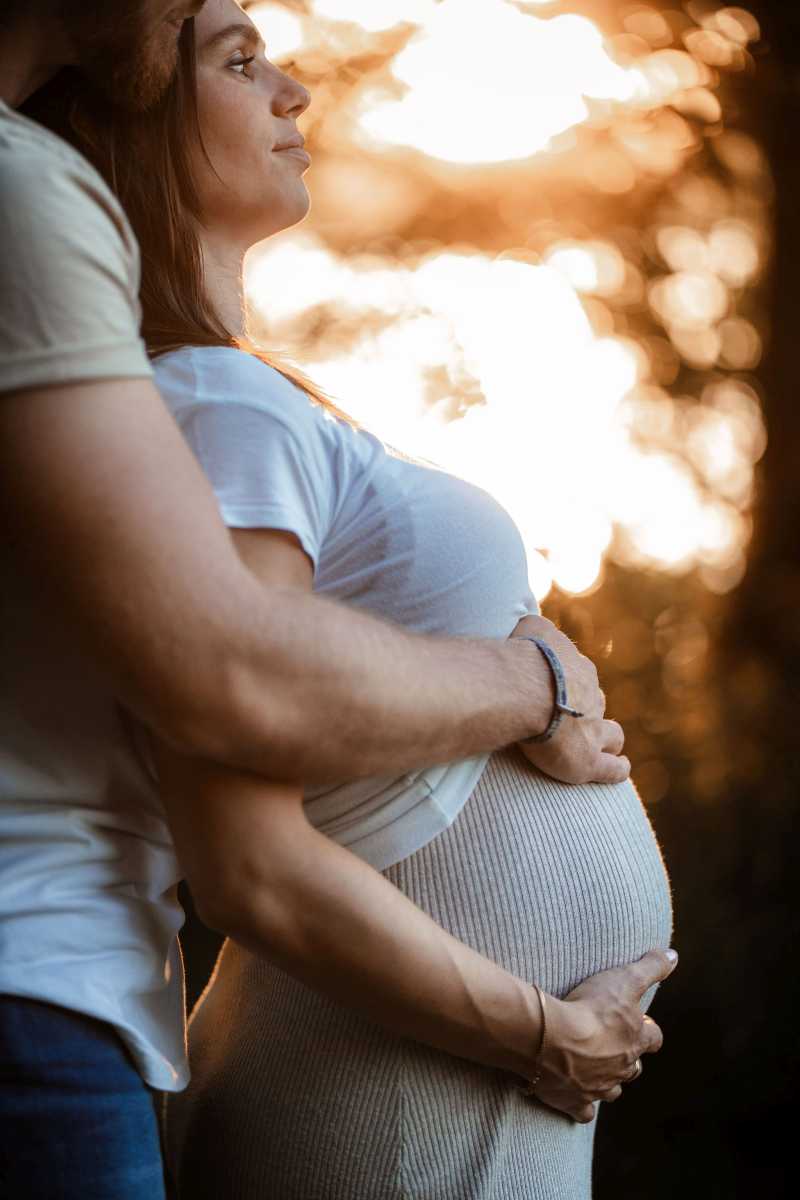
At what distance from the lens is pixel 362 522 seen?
4.18ft

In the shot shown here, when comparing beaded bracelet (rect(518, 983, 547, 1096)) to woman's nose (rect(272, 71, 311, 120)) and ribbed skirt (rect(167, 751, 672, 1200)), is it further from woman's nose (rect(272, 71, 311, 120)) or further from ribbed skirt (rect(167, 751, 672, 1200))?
woman's nose (rect(272, 71, 311, 120))

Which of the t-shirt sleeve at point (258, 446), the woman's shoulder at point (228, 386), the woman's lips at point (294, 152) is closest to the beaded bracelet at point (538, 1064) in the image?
the t-shirt sleeve at point (258, 446)

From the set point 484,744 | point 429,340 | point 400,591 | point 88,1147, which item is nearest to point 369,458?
point 400,591

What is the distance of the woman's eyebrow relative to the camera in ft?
5.25

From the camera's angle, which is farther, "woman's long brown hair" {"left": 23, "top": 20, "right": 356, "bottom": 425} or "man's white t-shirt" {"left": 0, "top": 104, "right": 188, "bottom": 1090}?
"woman's long brown hair" {"left": 23, "top": 20, "right": 356, "bottom": 425}

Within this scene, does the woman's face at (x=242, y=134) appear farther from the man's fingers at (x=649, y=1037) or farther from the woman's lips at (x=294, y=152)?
the man's fingers at (x=649, y=1037)

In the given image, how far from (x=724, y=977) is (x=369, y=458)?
3440 millimetres

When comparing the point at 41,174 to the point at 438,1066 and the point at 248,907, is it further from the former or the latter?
the point at 438,1066

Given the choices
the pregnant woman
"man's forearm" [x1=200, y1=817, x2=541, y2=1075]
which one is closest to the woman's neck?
the pregnant woman

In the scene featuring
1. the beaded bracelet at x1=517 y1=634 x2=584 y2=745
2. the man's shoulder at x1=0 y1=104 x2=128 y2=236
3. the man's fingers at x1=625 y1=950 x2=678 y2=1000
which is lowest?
the man's fingers at x1=625 y1=950 x2=678 y2=1000

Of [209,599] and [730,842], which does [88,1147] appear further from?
[730,842]

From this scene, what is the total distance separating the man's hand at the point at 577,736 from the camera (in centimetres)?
136

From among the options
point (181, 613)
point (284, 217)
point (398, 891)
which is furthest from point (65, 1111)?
point (284, 217)

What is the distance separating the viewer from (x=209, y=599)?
0.93 metres
